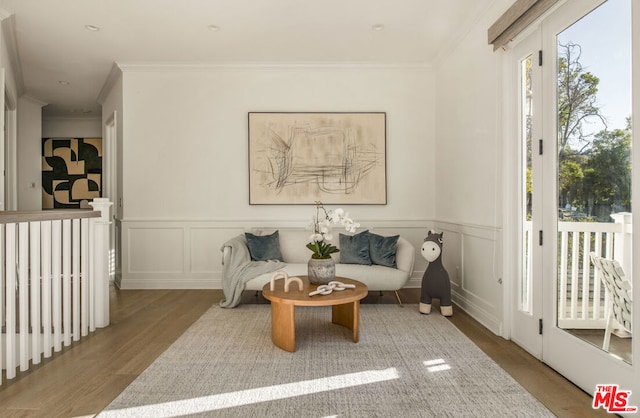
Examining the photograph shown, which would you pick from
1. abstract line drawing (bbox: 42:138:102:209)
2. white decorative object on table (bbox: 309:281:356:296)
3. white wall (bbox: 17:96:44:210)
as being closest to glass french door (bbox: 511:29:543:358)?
white decorative object on table (bbox: 309:281:356:296)

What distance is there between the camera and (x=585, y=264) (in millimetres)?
2293

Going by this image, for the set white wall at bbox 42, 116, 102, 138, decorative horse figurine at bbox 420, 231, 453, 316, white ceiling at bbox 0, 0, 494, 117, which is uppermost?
white ceiling at bbox 0, 0, 494, 117

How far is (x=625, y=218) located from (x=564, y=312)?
759 millimetres

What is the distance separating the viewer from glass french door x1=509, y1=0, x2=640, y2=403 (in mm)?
2064

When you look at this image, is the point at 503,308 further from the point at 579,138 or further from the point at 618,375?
the point at 579,138

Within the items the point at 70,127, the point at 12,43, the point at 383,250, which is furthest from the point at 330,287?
the point at 70,127

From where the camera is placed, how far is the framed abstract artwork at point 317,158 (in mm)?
5020

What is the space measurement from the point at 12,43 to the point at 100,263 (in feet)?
9.53

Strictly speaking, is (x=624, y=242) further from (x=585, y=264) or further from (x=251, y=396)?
(x=251, y=396)

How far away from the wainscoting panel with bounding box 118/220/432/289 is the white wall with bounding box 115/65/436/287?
0.04 feet

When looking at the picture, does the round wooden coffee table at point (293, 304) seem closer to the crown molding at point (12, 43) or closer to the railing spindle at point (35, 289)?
the railing spindle at point (35, 289)

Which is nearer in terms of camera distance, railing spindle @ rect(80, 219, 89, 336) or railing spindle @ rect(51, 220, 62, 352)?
railing spindle @ rect(51, 220, 62, 352)

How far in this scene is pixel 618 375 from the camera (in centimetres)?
202

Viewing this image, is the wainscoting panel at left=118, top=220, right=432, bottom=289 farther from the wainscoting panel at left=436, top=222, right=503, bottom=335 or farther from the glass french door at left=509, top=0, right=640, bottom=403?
the glass french door at left=509, top=0, right=640, bottom=403
